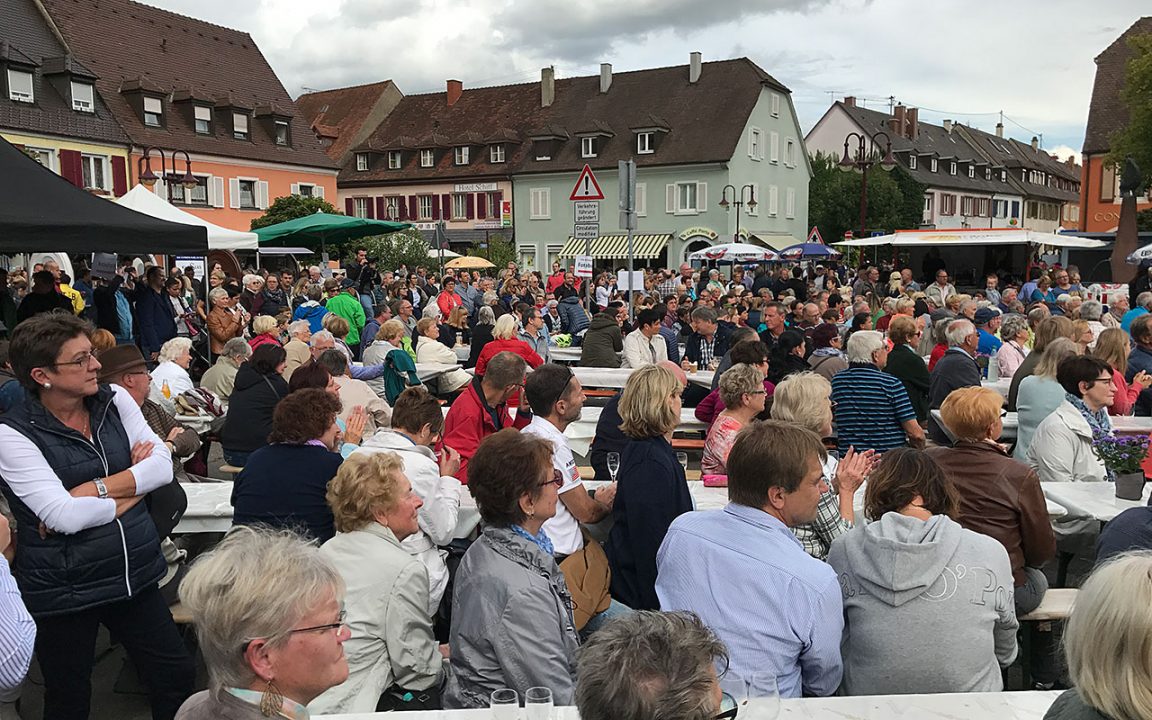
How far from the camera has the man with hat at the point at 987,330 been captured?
379 inches

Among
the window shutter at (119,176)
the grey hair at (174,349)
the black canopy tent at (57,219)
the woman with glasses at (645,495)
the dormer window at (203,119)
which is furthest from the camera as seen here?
the dormer window at (203,119)

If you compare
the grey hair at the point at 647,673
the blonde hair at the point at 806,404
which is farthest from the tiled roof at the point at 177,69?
the grey hair at the point at 647,673

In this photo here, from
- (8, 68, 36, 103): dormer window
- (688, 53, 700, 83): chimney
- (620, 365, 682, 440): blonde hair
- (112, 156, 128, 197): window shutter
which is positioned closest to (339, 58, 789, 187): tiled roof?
(688, 53, 700, 83): chimney

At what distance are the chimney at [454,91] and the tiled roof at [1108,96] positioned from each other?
34.9 m

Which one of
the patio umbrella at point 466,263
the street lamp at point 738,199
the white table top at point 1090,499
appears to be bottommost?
the white table top at point 1090,499

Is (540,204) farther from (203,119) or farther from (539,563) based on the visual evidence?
(539,563)

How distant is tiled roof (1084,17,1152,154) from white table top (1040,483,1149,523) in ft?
157

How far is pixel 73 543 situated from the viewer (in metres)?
3.17

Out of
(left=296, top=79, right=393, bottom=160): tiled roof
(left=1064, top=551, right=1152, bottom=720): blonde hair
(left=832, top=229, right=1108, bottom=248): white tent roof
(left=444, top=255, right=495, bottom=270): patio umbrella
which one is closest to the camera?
(left=1064, top=551, right=1152, bottom=720): blonde hair

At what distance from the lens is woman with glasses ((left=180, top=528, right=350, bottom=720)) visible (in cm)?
197

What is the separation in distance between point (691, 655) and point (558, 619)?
3.85 ft

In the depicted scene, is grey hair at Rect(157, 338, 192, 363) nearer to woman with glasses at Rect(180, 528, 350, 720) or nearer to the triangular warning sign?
the triangular warning sign

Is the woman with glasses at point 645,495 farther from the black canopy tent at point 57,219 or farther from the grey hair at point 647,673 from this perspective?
the black canopy tent at point 57,219

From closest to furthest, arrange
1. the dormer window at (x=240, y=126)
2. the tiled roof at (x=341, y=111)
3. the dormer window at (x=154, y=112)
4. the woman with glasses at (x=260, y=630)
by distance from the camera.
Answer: the woman with glasses at (x=260, y=630)
the dormer window at (x=154, y=112)
the dormer window at (x=240, y=126)
the tiled roof at (x=341, y=111)
